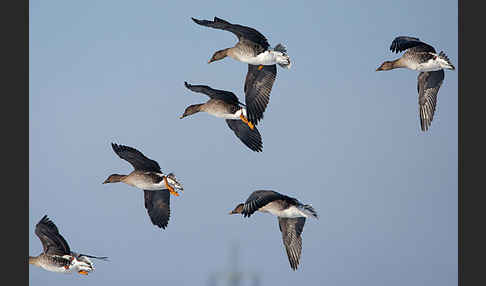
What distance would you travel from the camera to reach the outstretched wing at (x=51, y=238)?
20.0 m

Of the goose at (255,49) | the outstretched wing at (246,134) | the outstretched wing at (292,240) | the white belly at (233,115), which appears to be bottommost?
the outstretched wing at (292,240)

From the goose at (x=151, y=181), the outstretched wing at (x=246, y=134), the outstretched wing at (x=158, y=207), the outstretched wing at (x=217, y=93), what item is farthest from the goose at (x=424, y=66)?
the outstretched wing at (x=158, y=207)

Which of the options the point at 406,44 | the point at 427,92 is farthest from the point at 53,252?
the point at 427,92

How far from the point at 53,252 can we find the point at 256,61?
5.09 m

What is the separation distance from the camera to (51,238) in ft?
65.8

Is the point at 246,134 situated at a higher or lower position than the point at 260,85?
lower

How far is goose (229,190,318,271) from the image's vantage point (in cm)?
1838

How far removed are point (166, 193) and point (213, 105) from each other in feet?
6.41

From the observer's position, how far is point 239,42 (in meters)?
20.5

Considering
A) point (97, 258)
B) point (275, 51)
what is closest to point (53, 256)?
point (97, 258)

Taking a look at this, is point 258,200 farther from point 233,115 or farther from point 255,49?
point 255,49

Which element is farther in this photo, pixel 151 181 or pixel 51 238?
pixel 151 181

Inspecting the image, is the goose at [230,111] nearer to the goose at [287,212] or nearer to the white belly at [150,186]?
the goose at [287,212]

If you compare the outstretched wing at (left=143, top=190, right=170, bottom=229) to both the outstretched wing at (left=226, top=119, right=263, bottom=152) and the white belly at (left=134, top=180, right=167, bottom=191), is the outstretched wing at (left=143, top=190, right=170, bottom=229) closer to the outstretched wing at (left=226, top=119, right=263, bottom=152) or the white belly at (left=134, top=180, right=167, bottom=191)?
the white belly at (left=134, top=180, right=167, bottom=191)
